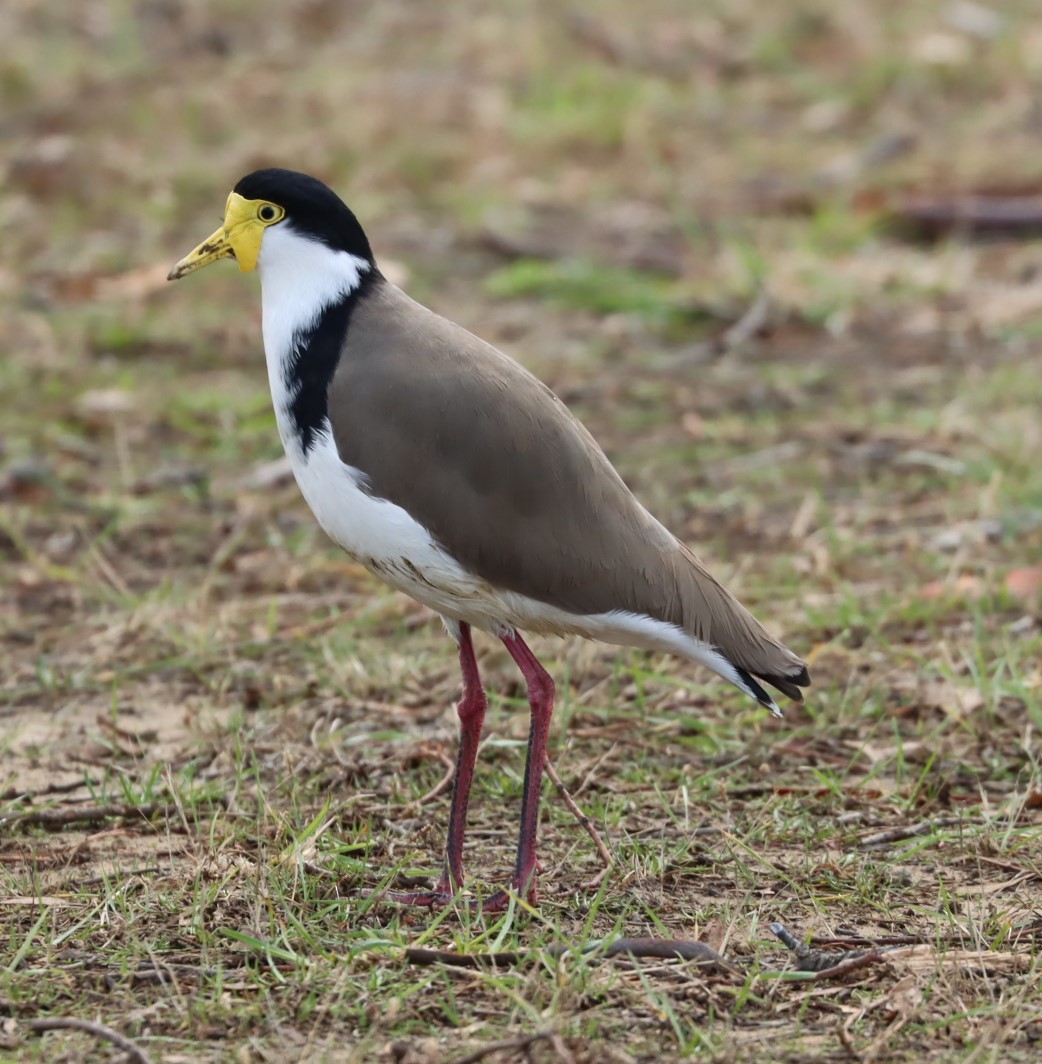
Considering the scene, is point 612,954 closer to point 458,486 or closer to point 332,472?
point 458,486

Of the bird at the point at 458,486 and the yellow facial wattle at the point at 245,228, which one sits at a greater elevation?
the yellow facial wattle at the point at 245,228

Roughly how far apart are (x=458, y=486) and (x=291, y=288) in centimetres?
60

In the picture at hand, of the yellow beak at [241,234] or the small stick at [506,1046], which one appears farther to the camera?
the yellow beak at [241,234]

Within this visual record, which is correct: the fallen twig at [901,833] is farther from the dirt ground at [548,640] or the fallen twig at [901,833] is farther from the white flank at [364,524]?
the white flank at [364,524]

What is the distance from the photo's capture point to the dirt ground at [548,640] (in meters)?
3.43

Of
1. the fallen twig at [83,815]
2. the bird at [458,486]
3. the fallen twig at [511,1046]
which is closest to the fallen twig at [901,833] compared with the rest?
the bird at [458,486]

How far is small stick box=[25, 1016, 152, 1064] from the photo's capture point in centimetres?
309

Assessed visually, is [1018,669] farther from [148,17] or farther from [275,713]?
[148,17]

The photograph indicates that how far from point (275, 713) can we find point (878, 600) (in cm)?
187

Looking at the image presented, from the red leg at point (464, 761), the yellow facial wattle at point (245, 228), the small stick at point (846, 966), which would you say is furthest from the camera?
the yellow facial wattle at point (245, 228)

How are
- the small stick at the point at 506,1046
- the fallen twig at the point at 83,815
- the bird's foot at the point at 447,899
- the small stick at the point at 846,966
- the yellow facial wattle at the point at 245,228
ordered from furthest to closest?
the fallen twig at the point at 83,815 < the yellow facial wattle at the point at 245,228 < the bird's foot at the point at 447,899 < the small stick at the point at 846,966 < the small stick at the point at 506,1046

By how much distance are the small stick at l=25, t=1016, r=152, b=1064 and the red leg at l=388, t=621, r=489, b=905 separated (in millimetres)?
770

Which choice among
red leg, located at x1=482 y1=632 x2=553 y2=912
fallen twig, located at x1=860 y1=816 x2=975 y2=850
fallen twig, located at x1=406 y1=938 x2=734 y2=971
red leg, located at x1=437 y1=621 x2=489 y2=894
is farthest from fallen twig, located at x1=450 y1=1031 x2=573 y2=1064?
fallen twig, located at x1=860 y1=816 x2=975 y2=850

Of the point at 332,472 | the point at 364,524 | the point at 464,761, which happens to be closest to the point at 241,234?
the point at 332,472
